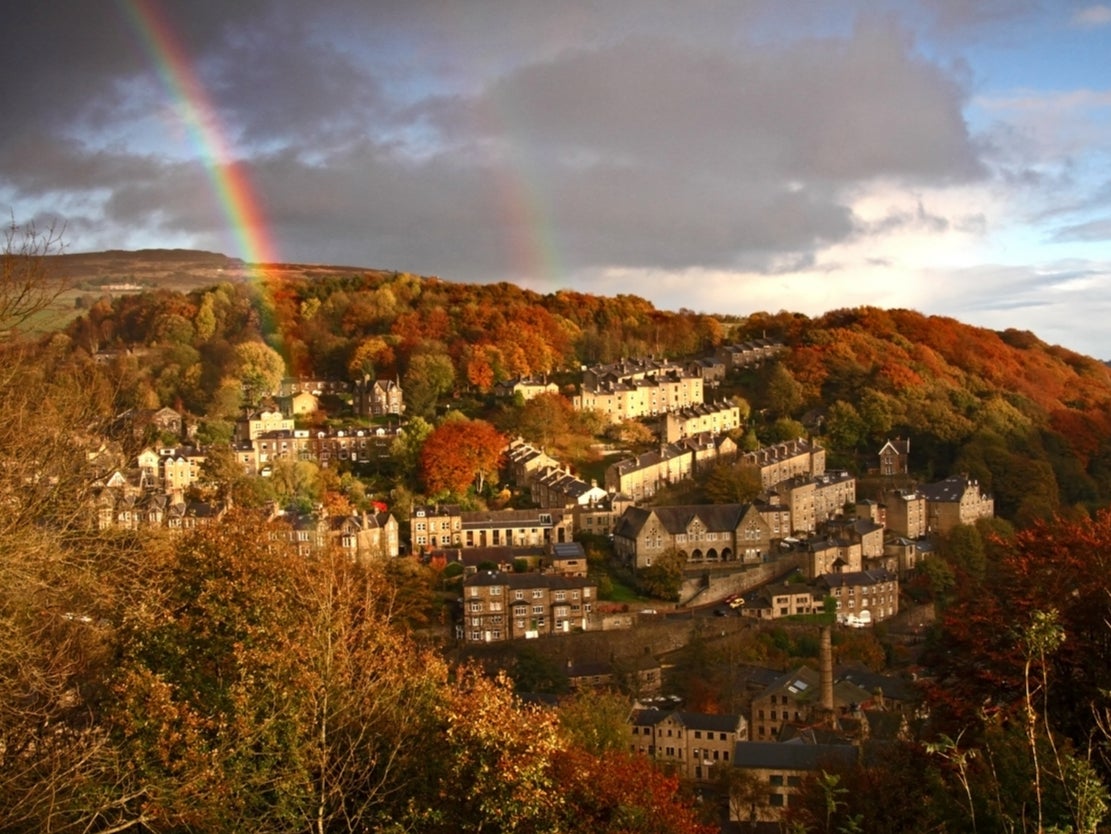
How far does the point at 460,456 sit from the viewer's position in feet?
108

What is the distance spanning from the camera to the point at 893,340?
5025 centimetres


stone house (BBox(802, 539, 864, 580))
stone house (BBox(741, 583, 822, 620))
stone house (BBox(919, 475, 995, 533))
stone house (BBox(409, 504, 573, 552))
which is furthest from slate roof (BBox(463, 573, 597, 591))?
stone house (BBox(919, 475, 995, 533))

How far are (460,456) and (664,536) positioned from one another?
6.61 metres

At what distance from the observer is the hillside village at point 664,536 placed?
20078 mm

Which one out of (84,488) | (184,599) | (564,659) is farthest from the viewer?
(564,659)

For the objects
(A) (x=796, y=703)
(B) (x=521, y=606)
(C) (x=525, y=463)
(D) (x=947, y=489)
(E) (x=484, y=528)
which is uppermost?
(C) (x=525, y=463)

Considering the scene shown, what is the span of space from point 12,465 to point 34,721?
2051mm

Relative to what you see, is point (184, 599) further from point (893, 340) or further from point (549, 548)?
point (893, 340)

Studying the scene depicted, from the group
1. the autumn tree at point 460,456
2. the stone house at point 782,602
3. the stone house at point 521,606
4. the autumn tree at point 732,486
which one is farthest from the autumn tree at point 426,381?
the stone house at point 782,602

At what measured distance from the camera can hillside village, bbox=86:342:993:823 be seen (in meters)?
20.1

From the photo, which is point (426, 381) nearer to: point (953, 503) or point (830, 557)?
point (830, 557)

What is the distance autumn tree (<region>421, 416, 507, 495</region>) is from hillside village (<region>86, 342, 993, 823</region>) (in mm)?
1163

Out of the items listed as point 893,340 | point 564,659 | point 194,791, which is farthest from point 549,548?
point 893,340

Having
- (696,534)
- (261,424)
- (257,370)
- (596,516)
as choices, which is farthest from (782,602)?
(257,370)
